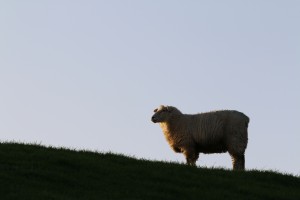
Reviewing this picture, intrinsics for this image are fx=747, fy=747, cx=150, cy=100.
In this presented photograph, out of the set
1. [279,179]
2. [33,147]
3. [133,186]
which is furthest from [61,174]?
[279,179]

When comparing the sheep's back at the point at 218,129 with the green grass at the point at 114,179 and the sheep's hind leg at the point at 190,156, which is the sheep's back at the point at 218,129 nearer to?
the sheep's hind leg at the point at 190,156

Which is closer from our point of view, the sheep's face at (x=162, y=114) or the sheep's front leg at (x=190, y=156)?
the sheep's front leg at (x=190, y=156)

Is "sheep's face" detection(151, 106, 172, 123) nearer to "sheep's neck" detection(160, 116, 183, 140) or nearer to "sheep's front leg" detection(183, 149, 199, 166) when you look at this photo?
"sheep's neck" detection(160, 116, 183, 140)

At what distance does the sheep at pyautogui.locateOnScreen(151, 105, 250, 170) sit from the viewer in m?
23.7

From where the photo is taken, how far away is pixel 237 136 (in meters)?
23.7

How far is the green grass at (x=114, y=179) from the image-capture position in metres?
15.8

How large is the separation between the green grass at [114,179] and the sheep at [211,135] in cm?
390

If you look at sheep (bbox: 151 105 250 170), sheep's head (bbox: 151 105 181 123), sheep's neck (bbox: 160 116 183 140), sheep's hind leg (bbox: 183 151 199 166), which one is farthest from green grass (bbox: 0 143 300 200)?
sheep's head (bbox: 151 105 181 123)

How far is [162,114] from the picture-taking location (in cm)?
2575

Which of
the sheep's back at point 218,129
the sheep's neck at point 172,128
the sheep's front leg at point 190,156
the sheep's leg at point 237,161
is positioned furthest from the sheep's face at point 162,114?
the sheep's leg at point 237,161

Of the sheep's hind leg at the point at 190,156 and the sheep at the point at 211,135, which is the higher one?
the sheep at the point at 211,135

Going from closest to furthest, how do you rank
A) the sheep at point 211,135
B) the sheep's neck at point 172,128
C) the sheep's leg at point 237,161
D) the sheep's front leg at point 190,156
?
the sheep at point 211,135, the sheep's leg at point 237,161, the sheep's front leg at point 190,156, the sheep's neck at point 172,128

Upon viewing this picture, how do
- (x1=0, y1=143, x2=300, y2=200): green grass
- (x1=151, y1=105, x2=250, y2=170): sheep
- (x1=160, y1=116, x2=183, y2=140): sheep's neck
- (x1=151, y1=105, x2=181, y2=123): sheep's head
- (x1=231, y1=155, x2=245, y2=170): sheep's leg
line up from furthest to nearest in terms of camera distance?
(x1=151, y1=105, x2=181, y2=123): sheep's head
(x1=160, y1=116, x2=183, y2=140): sheep's neck
(x1=231, y1=155, x2=245, y2=170): sheep's leg
(x1=151, y1=105, x2=250, y2=170): sheep
(x1=0, y1=143, x2=300, y2=200): green grass

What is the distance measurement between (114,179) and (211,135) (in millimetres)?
7261
